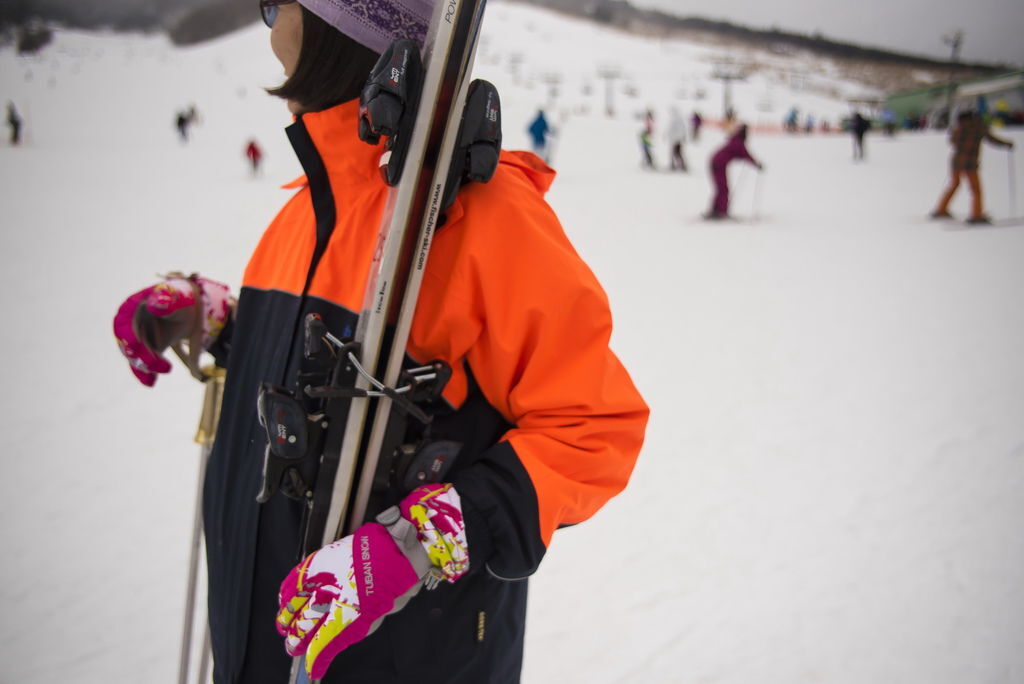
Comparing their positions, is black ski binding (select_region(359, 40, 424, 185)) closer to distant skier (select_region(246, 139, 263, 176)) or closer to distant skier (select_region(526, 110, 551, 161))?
distant skier (select_region(526, 110, 551, 161))

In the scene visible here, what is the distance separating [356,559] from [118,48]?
31.6 meters

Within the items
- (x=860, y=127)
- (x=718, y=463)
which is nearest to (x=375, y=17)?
(x=718, y=463)

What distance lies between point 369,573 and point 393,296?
44 cm

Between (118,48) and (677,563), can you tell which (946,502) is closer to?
(677,563)

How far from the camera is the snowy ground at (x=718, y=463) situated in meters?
2.36

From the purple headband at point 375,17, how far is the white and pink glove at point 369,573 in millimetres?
747

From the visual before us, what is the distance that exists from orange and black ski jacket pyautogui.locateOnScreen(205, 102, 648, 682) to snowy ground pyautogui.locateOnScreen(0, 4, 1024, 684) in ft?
4.67

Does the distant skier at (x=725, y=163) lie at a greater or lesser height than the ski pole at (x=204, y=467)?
greater

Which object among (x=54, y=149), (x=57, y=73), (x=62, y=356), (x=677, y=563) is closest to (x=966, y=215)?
(x=677, y=563)

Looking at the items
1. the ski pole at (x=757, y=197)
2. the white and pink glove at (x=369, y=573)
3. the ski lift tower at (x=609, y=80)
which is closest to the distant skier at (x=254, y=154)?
the ski pole at (x=757, y=197)

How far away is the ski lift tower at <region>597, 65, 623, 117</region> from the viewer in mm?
30636

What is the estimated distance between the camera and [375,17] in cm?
94

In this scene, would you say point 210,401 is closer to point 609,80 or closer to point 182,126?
point 182,126

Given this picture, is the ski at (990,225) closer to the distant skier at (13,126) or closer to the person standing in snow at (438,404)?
the person standing in snow at (438,404)
